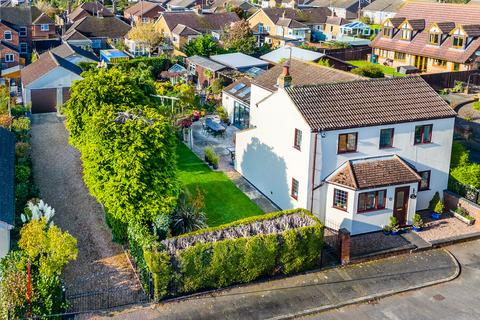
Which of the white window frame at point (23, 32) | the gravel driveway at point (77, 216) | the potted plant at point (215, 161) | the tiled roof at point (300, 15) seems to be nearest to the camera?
the gravel driveway at point (77, 216)

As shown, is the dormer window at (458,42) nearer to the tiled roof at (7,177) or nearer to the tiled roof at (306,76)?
the tiled roof at (306,76)

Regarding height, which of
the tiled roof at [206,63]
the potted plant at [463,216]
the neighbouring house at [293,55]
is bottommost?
the potted plant at [463,216]

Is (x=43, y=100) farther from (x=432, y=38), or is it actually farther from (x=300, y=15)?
(x=300, y=15)

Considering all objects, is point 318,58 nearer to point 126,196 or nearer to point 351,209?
point 351,209

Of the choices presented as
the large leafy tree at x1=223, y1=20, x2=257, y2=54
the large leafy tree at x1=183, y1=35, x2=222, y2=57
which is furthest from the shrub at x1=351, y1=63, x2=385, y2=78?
the large leafy tree at x1=223, y1=20, x2=257, y2=54

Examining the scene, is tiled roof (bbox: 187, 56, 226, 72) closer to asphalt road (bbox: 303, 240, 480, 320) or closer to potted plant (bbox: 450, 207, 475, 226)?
potted plant (bbox: 450, 207, 475, 226)

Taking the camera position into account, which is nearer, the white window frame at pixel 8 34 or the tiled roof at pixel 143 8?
the white window frame at pixel 8 34

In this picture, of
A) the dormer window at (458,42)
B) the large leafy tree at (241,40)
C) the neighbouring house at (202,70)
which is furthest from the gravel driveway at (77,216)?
the dormer window at (458,42)
